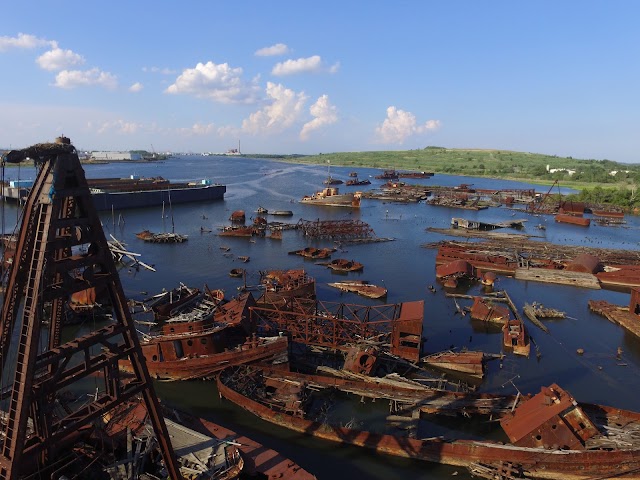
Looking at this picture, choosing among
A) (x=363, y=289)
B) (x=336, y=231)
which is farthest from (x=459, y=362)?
(x=336, y=231)

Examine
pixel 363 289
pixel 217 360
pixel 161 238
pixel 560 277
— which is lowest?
pixel 363 289

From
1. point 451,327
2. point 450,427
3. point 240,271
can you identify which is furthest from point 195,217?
point 450,427

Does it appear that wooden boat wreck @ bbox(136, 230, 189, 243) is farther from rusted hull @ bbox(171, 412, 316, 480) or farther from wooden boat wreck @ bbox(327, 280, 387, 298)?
rusted hull @ bbox(171, 412, 316, 480)

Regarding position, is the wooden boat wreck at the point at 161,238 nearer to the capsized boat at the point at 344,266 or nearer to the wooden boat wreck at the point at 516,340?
the capsized boat at the point at 344,266

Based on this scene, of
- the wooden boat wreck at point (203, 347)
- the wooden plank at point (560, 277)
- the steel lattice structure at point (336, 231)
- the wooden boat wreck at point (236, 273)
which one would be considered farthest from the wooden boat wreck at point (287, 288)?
the steel lattice structure at point (336, 231)

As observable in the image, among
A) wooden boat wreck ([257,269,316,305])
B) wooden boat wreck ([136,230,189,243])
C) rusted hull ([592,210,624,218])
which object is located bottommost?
wooden boat wreck ([257,269,316,305])

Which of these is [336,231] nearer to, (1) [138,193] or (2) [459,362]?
(2) [459,362]

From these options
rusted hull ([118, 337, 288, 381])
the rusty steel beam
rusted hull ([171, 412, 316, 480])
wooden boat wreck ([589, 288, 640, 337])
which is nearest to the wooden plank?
wooden boat wreck ([589, 288, 640, 337])
